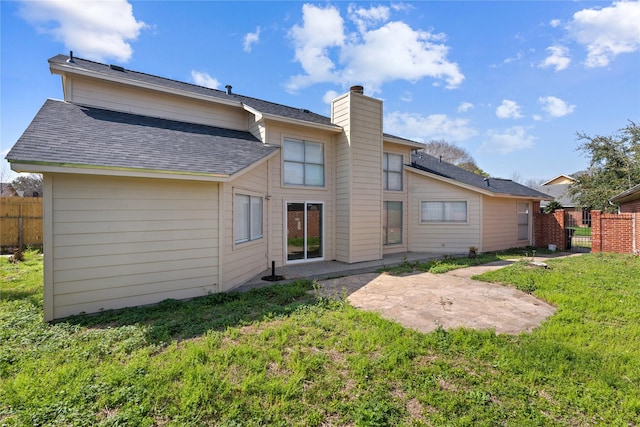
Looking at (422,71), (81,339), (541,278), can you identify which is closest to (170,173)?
(81,339)

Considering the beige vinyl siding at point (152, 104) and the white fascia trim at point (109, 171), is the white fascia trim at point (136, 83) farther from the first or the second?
the white fascia trim at point (109, 171)

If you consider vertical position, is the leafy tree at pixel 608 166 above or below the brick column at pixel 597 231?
above

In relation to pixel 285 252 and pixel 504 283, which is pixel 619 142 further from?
pixel 285 252

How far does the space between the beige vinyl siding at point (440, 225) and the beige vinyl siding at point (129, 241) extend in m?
8.97

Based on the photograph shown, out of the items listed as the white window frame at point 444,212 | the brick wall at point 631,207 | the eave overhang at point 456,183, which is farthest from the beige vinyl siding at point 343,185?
the brick wall at point 631,207

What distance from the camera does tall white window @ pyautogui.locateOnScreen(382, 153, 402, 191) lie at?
12.0 m

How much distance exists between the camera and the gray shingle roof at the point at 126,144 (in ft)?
15.9

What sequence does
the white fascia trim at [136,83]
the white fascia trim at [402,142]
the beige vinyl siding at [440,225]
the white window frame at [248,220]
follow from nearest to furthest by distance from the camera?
the white window frame at [248,220]
the white fascia trim at [136,83]
the white fascia trim at [402,142]
the beige vinyl siding at [440,225]

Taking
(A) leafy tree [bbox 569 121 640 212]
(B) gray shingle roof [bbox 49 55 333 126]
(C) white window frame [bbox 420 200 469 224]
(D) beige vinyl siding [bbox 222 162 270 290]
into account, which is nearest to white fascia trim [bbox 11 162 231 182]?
(D) beige vinyl siding [bbox 222 162 270 290]

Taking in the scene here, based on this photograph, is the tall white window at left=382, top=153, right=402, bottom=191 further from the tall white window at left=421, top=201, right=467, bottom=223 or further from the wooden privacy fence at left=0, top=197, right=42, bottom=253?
the wooden privacy fence at left=0, top=197, right=42, bottom=253

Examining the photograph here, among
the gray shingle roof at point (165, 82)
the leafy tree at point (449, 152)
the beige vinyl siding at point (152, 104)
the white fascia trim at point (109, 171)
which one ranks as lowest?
the white fascia trim at point (109, 171)

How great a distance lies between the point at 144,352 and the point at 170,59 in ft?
34.4

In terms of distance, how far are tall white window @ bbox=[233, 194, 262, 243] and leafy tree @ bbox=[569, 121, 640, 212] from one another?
23.2m

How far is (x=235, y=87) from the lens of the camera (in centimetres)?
1094
